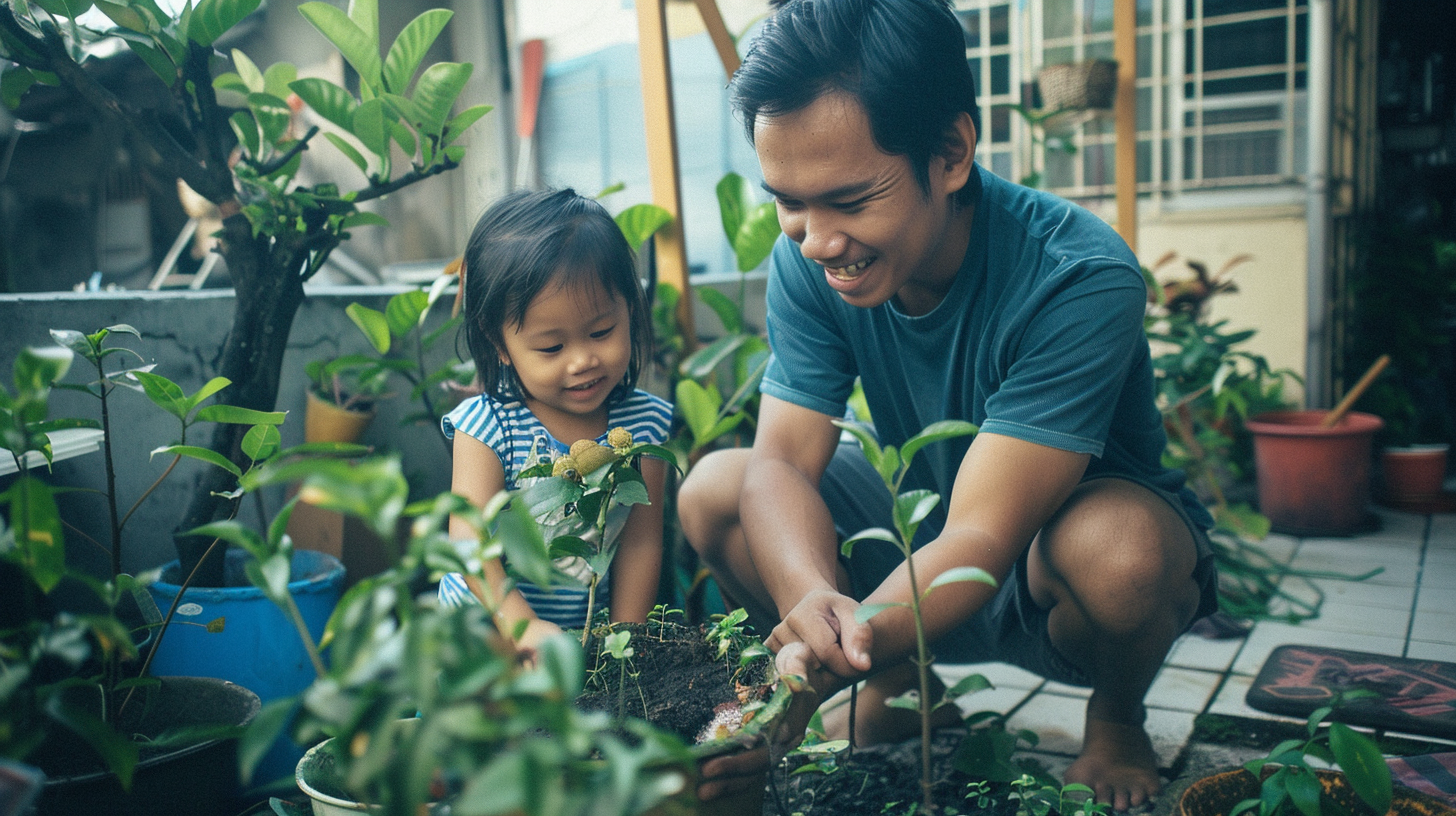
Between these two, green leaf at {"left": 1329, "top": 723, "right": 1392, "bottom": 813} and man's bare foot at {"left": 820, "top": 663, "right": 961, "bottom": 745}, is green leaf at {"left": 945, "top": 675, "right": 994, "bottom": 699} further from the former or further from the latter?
man's bare foot at {"left": 820, "top": 663, "right": 961, "bottom": 745}

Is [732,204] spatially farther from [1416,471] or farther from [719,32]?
[1416,471]

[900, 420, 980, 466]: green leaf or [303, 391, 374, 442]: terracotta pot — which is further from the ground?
[900, 420, 980, 466]: green leaf

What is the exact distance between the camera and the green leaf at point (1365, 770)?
0.84 metres

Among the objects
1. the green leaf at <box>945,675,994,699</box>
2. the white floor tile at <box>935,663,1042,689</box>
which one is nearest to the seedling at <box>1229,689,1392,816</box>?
the green leaf at <box>945,675,994,699</box>

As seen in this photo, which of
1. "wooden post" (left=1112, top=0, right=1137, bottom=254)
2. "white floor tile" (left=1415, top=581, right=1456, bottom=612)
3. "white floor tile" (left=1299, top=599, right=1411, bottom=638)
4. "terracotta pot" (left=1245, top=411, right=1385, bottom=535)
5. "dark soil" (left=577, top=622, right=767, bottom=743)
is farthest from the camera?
"terracotta pot" (left=1245, top=411, right=1385, bottom=535)

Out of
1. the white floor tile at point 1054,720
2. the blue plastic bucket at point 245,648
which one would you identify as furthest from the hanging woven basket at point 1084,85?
the blue plastic bucket at point 245,648

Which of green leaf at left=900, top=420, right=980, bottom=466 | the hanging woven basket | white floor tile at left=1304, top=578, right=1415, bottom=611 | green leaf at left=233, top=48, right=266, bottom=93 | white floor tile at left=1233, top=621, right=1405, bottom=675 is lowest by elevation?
white floor tile at left=1304, top=578, right=1415, bottom=611

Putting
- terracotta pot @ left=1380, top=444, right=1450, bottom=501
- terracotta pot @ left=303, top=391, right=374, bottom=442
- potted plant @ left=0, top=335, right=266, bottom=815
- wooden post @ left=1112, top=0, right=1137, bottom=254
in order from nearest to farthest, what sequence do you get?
potted plant @ left=0, top=335, right=266, bottom=815, terracotta pot @ left=303, top=391, right=374, bottom=442, wooden post @ left=1112, top=0, right=1137, bottom=254, terracotta pot @ left=1380, top=444, right=1450, bottom=501

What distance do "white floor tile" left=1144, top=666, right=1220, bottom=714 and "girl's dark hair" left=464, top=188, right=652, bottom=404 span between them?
108cm

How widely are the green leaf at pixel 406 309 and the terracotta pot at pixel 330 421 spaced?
0.21 meters

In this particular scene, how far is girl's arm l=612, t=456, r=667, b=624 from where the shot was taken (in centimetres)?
138

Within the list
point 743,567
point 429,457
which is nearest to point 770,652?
point 743,567

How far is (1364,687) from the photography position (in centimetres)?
150

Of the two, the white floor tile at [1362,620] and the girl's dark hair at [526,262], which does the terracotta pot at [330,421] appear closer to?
the girl's dark hair at [526,262]
